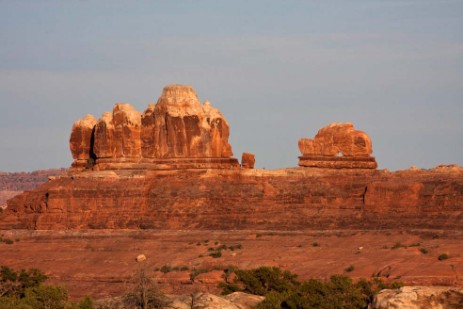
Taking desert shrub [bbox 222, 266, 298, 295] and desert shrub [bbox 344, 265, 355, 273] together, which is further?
desert shrub [bbox 344, 265, 355, 273]

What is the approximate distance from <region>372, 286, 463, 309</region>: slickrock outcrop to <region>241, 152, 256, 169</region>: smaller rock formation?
43.9 m

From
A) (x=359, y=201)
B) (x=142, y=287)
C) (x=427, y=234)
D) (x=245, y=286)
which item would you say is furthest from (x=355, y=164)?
(x=142, y=287)

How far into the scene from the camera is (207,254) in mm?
87000

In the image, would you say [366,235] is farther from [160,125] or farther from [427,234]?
[160,125]

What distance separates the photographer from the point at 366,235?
283ft

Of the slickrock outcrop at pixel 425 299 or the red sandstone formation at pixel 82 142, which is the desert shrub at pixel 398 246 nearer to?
the red sandstone formation at pixel 82 142

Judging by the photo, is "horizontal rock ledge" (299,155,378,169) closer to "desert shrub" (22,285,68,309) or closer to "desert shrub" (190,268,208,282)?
"desert shrub" (190,268,208,282)

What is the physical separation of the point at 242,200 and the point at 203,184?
2609 millimetres

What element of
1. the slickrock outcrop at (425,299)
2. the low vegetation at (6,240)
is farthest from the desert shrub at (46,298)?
the low vegetation at (6,240)

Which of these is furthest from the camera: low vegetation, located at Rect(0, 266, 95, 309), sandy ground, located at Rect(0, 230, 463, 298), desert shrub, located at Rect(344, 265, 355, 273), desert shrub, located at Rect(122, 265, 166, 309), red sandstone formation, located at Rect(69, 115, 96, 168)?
red sandstone formation, located at Rect(69, 115, 96, 168)

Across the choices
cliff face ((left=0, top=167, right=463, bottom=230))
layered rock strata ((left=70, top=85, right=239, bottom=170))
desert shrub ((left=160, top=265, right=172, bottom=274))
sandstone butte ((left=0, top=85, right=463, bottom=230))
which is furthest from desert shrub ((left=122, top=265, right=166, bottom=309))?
layered rock strata ((left=70, top=85, right=239, bottom=170))

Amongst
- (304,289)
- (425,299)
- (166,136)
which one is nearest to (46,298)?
(304,289)

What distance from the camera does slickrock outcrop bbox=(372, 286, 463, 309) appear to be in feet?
167

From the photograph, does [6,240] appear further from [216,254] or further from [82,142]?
[216,254]
